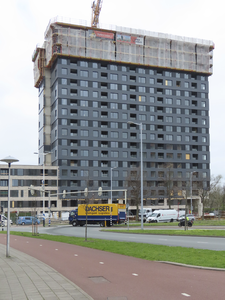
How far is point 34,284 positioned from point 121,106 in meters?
93.8

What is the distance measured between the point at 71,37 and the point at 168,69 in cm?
2989

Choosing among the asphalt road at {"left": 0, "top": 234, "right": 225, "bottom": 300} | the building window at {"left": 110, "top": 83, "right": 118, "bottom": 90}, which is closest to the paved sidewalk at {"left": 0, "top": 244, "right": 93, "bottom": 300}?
the asphalt road at {"left": 0, "top": 234, "right": 225, "bottom": 300}

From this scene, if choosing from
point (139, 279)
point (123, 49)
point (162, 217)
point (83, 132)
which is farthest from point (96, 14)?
point (139, 279)

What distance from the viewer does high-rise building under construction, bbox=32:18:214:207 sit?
97000 mm

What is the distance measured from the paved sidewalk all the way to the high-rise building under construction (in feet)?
263

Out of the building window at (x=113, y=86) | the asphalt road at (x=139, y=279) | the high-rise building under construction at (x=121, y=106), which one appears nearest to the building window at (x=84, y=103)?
the high-rise building under construction at (x=121, y=106)

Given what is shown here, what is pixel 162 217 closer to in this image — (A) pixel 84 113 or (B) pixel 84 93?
(A) pixel 84 113

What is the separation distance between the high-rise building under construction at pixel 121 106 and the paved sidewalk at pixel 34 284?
263ft

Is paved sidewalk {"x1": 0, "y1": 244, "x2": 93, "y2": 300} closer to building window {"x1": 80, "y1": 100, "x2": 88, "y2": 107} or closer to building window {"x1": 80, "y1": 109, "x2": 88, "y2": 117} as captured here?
building window {"x1": 80, "y1": 109, "x2": 88, "y2": 117}

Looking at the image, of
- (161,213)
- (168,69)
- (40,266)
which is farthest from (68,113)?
(40,266)

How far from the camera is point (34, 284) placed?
9.83m

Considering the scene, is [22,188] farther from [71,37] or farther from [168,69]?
[168,69]

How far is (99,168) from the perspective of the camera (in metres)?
98.6

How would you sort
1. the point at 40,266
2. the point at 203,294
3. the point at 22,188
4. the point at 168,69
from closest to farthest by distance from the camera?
the point at 203,294, the point at 40,266, the point at 22,188, the point at 168,69
